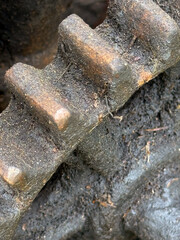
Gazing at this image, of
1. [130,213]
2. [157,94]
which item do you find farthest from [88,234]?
[157,94]

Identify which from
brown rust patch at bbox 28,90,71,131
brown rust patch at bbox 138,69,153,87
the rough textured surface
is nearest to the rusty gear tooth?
brown rust patch at bbox 28,90,71,131

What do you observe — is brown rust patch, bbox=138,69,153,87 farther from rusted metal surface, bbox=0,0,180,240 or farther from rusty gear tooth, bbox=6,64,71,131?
rusty gear tooth, bbox=6,64,71,131

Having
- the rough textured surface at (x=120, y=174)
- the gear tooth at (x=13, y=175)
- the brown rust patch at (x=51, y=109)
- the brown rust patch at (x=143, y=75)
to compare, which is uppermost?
the brown rust patch at (x=51, y=109)

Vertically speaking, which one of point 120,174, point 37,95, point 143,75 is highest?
point 37,95

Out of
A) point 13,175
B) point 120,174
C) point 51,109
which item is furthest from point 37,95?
point 120,174

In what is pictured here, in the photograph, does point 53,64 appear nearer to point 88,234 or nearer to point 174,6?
point 174,6

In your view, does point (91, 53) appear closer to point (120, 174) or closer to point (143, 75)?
point (143, 75)

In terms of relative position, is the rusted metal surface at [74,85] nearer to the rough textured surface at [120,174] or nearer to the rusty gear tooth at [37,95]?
the rusty gear tooth at [37,95]

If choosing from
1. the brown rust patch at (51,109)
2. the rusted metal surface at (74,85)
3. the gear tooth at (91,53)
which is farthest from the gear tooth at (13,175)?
the gear tooth at (91,53)
